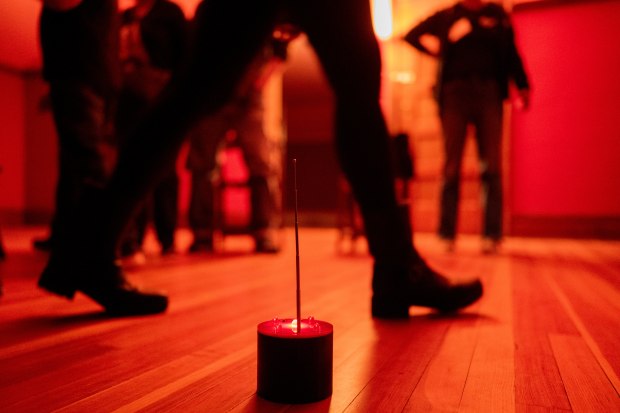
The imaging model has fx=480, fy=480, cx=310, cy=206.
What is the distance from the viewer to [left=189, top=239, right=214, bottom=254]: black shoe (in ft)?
8.57

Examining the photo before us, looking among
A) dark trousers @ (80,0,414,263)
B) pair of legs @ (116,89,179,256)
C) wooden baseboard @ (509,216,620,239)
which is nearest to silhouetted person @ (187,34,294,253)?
pair of legs @ (116,89,179,256)

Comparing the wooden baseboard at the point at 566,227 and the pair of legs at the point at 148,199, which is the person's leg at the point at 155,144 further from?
the wooden baseboard at the point at 566,227

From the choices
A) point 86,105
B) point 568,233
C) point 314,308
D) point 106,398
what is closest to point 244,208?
point 568,233

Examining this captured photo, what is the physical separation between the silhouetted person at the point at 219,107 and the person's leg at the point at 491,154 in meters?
1.88

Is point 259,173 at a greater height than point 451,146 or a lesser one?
lesser

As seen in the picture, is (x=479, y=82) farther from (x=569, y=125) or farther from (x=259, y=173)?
(x=569, y=125)

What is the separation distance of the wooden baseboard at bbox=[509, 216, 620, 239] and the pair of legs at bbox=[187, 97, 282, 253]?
2673mm

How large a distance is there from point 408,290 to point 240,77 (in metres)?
0.54

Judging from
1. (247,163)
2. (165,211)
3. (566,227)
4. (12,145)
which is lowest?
(566,227)

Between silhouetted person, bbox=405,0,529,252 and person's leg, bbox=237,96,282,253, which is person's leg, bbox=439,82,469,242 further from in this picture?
person's leg, bbox=237,96,282,253

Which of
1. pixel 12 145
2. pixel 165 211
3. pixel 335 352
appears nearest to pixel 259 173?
pixel 165 211

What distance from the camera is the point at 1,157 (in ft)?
21.5

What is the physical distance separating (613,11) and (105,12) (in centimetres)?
438

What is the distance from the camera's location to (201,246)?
2641 millimetres
